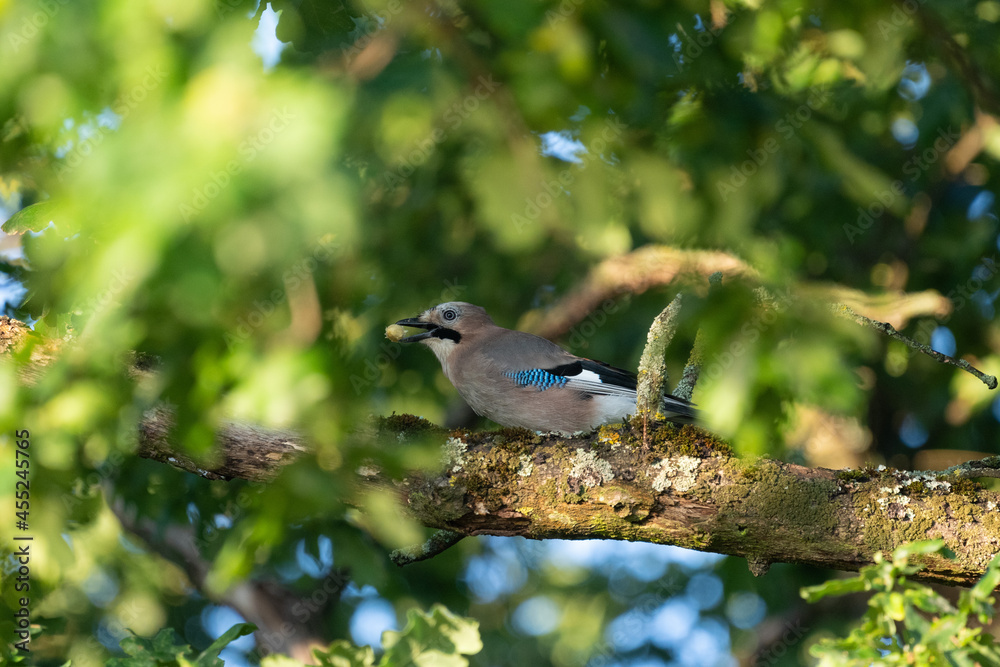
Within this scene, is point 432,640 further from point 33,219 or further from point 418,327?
point 418,327

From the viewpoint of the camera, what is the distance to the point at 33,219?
303 centimetres

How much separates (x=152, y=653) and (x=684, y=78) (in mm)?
3804

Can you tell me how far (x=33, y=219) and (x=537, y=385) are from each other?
8.04ft

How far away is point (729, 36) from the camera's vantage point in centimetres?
483

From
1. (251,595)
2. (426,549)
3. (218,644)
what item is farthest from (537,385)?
(251,595)

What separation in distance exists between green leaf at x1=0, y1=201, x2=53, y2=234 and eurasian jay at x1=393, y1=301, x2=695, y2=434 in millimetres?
2233

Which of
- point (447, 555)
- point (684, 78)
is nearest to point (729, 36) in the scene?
point (684, 78)

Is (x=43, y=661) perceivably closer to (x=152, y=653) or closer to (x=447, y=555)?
(x=447, y=555)

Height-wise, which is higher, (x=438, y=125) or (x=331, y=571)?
(x=438, y=125)

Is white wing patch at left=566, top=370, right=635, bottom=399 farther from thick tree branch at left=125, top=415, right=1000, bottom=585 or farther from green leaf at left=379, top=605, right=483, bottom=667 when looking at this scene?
green leaf at left=379, top=605, right=483, bottom=667

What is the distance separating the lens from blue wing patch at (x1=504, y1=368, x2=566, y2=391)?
469 centimetres

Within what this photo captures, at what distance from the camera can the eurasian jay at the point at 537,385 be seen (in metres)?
4.61

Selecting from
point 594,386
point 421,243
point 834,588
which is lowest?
point 421,243

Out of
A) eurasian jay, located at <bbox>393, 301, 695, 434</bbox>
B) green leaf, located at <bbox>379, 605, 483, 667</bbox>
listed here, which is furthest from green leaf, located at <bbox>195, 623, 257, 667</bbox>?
eurasian jay, located at <bbox>393, 301, 695, 434</bbox>
